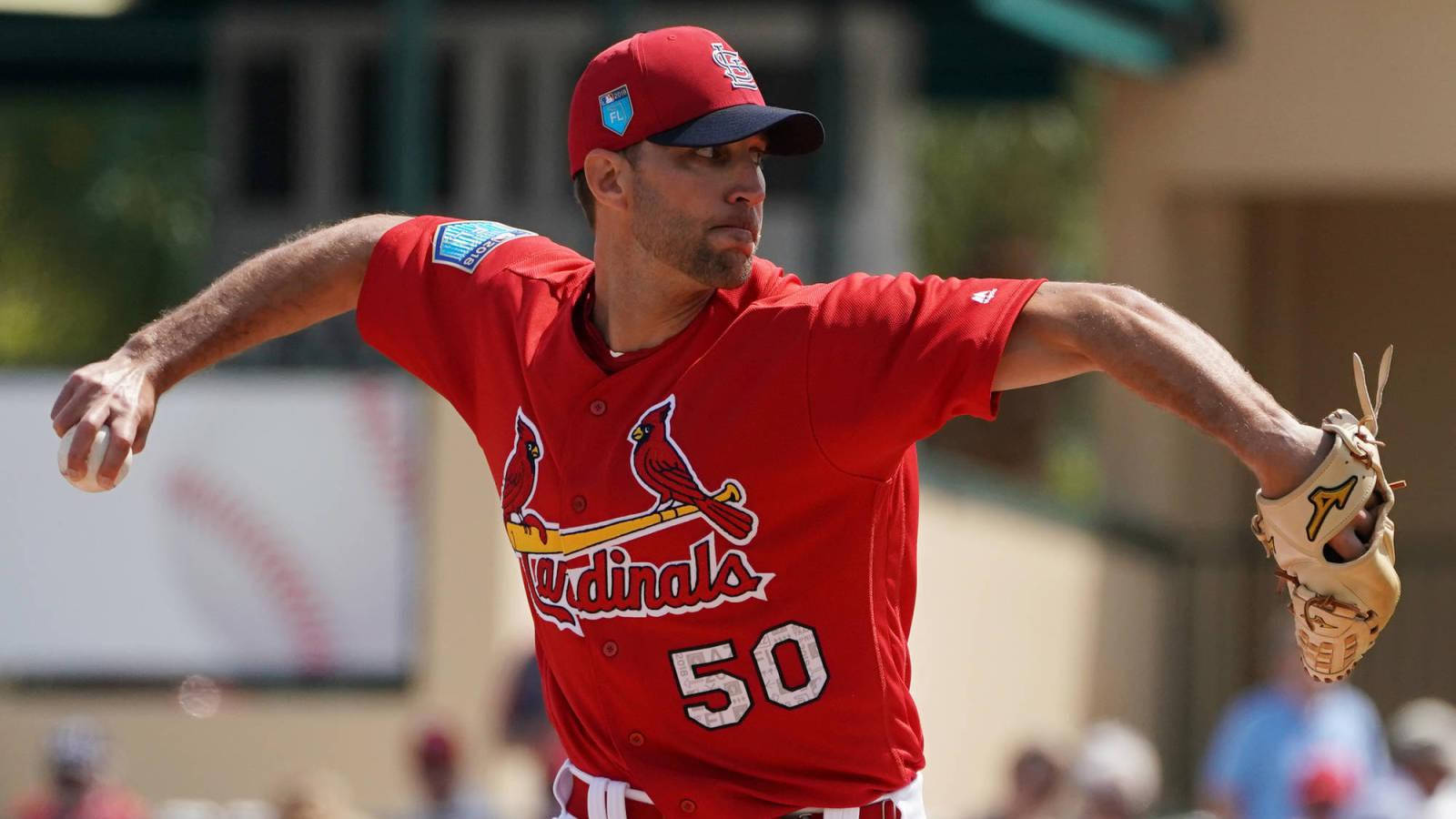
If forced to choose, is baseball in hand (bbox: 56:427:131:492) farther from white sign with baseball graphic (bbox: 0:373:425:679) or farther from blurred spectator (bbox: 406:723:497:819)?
white sign with baseball graphic (bbox: 0:373:425:679)

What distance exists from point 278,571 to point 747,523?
6.49 metres

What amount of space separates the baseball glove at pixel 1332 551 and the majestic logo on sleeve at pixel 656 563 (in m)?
0.85

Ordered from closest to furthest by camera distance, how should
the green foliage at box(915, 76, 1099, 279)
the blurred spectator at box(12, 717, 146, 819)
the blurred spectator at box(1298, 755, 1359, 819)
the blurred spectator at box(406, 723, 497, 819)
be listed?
the blurred spectator at box(1298, 755, 1359, 819) → the blurred spectator at box(12, 717, 146, 819) → the blurred spectator at box(406, 723, 497, 819) → the green foliage at box(915, 76, 1099, 279)

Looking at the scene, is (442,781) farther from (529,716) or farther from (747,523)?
(747,523)

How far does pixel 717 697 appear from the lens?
3859 mm

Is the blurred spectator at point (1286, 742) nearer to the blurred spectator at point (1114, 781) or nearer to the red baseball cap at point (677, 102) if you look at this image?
the blurred spectator at point (1114, 781)

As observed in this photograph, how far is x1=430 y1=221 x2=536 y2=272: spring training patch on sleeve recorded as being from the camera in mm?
4316

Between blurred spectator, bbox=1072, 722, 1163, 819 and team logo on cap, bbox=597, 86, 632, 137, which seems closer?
team logo on cap, bbox=597, 86, 632, 137

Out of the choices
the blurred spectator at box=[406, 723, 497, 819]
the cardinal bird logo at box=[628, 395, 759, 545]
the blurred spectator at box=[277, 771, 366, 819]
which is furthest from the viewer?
the blurred spectator at box=[406, 723, 497, 819]

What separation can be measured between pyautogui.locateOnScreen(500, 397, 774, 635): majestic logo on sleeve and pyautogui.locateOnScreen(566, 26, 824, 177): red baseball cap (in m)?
0.47

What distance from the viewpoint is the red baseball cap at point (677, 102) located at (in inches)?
153

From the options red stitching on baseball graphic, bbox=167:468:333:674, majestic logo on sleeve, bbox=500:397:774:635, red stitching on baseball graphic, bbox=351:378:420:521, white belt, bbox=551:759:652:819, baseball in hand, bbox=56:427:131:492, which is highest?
baseball in hand, bbox=56:427:131:492

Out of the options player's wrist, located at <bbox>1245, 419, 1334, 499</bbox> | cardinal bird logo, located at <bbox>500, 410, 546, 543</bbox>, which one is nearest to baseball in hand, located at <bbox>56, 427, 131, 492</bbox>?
cardinal bird logo, located at <bbox>500, 410, 546, 543</bbox>

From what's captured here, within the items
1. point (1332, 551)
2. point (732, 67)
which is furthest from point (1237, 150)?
point (1332, 551)
